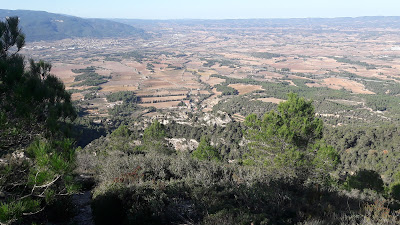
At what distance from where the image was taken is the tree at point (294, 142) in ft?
37.6

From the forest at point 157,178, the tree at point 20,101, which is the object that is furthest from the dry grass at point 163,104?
the tree at point 20,101

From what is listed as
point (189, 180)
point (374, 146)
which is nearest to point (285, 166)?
point (189, 180)

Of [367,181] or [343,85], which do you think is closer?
[367,181]

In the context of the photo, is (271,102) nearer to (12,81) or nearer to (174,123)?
(174,123)

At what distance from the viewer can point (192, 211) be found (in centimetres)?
655

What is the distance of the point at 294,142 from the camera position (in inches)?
470

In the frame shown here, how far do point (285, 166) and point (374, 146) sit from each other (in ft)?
77.0

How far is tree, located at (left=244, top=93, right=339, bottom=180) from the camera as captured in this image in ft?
37.6

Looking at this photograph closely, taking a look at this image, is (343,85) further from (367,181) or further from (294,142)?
(294,142)

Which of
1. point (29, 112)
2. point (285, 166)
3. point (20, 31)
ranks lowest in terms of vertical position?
point (285, 166)

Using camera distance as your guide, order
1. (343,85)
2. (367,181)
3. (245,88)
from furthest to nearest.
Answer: (343,85), (245,88), (367,181)

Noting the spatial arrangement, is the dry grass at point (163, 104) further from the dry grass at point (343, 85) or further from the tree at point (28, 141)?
the tree at point (28, 141)

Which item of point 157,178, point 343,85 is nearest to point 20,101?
point 157,178

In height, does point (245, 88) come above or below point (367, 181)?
below
